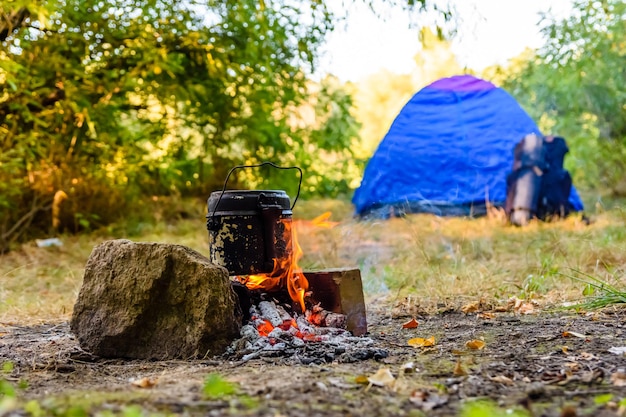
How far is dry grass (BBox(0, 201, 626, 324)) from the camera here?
14.7ft

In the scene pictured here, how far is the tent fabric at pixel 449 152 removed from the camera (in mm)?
9297

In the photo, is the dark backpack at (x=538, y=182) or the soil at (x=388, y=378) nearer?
the soil at (x=388, y=378)

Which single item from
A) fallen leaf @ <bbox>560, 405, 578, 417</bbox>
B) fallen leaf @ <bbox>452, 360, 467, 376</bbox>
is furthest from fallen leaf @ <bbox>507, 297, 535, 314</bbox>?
fallen leaf @ <bbox>560, 405, 578, 417</bbox>

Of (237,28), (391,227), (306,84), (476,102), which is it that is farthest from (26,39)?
(476,102)

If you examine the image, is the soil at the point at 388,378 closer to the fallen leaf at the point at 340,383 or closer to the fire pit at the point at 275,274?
the fallen leaf at the point at 340,383

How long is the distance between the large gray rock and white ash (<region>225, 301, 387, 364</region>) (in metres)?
0.10

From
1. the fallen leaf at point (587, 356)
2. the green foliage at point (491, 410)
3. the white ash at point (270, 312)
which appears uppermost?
the white ash at point (270, 312)

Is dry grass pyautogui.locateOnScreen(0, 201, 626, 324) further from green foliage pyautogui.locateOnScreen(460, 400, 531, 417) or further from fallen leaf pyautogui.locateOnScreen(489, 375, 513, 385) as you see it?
green foliage pyautogui.locateOnScreen(460, 400, 531, 417)

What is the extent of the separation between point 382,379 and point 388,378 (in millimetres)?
20

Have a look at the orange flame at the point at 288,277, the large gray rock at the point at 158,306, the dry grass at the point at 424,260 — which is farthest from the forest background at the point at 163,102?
the large gray rock at the point at 158,306

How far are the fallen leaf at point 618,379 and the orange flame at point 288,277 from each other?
1534 mm

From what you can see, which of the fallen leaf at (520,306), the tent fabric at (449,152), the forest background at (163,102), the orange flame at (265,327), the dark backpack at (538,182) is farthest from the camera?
the tent fabric at (449,152)

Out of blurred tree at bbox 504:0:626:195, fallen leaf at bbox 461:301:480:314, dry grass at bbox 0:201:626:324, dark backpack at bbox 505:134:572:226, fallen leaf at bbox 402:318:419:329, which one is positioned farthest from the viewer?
blurred tree at bbox 504:0:626:195

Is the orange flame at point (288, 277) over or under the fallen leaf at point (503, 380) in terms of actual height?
over
